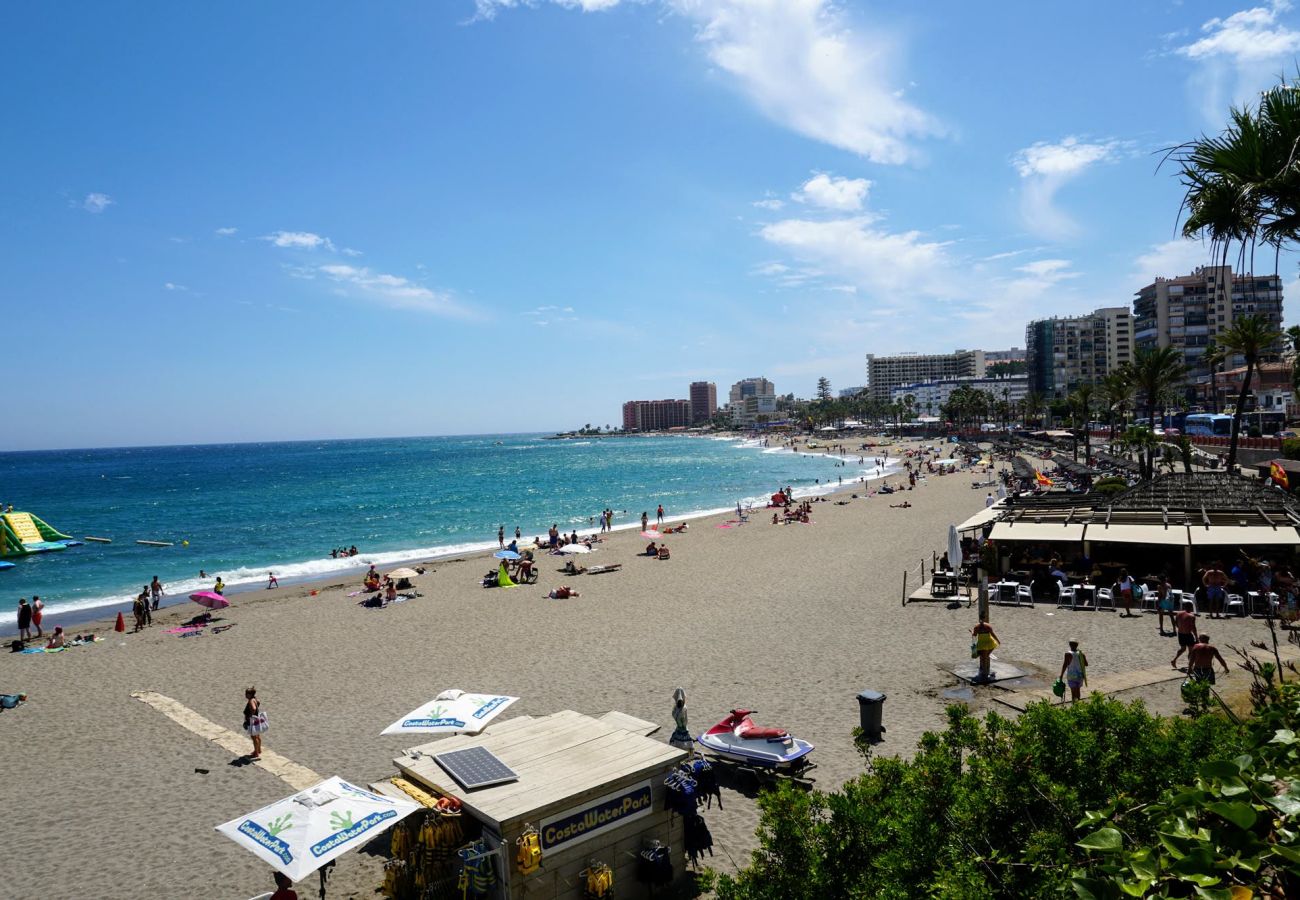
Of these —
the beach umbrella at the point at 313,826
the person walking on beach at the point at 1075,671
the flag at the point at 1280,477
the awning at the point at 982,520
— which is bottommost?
the person walking on beach at the point at 1075,671

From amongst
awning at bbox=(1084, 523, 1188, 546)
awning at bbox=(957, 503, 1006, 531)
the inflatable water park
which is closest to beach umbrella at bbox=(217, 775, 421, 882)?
awning at bbox=(1084, 523, 1188, 546)

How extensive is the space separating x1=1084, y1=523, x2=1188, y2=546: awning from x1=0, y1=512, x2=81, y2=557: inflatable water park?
183 feet

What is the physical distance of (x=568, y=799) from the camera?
6.72 meters

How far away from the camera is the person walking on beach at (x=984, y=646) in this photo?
13188 mm

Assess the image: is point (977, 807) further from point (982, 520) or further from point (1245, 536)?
point (982, 520)

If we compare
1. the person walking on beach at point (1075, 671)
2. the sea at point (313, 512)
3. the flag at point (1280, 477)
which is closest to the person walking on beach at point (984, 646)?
the person walking on beach at point (1075, 671)

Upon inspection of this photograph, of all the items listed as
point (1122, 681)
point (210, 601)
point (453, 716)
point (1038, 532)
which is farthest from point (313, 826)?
point (210, 601)

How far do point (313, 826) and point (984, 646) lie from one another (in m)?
11.0

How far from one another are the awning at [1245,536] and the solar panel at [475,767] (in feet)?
56.7

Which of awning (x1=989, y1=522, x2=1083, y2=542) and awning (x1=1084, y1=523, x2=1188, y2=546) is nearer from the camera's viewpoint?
awning (x1=1084, y1=523, x2=1188, y2=546)

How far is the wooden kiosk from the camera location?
6543mm

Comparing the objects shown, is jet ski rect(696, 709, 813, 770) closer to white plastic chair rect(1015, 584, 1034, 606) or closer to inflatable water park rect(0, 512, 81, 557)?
white plastic chair rect(1015, 584, 1034, 606)

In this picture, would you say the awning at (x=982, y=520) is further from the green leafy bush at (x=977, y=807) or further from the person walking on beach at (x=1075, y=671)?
the green leafy bush at (x=977, y=807)

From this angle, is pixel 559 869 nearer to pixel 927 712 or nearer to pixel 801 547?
pixel 927 712
